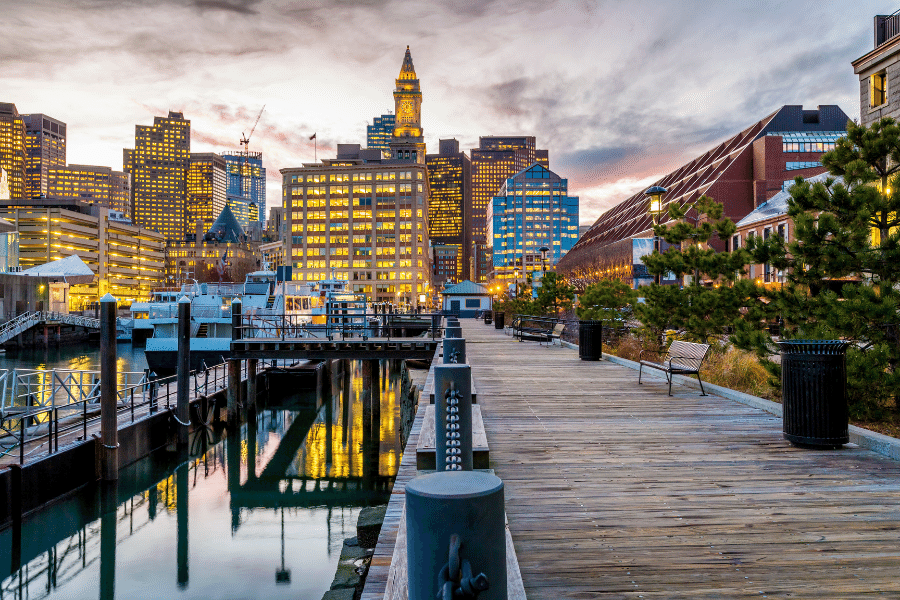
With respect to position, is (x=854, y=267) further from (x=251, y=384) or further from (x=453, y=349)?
(x=251, y=384)

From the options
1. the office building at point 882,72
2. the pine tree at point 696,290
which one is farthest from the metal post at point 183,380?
the office building at point 882,72

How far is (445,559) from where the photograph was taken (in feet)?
6.67

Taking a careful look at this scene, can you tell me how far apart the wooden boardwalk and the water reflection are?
6.82m

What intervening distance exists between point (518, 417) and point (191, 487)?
12.4 meters

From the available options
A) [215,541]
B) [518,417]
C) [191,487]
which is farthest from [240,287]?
[518,417]

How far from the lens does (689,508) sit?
202 inches

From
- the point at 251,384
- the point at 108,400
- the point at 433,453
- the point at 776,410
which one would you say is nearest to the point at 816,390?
the point at 776,410

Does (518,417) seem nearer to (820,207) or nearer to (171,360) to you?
(820,207)

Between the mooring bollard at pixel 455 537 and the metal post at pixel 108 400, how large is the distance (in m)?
15.0

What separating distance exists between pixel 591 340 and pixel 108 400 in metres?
13.3

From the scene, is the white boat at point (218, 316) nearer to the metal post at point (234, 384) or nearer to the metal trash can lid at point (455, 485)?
the metal post at point (234, 384)

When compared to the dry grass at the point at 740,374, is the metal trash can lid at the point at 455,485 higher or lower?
higher

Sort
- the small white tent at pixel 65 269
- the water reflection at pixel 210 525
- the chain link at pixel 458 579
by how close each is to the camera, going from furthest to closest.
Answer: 1. the small white tent at pixel 65 269
2. the water reflection at pixel 210 525
3. the chain link at pixel 458 579

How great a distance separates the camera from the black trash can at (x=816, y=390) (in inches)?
262
